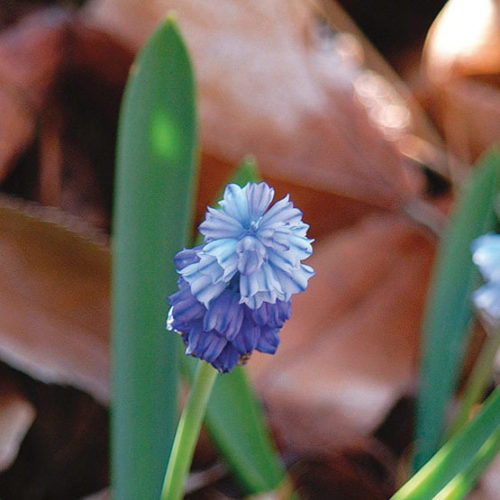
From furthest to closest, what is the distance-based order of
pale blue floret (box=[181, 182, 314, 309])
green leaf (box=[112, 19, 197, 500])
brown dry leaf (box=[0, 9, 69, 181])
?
Answer: brown dry leaf (box=[0, 9, 69, 181]), green leaf (box=[112, 19, 197, 500]), pale blue floret (box=[181, 182, 314, 309])

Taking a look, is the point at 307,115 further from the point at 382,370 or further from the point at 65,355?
the point at 65,355

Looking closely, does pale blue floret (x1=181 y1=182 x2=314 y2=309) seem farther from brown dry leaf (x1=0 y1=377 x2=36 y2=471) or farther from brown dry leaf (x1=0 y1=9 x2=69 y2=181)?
brown dry leaf (x1=0 y1=9 x2=69 y2=181)

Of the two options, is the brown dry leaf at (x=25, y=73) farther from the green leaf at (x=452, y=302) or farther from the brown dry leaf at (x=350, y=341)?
the green leaf at (x=452, y=302)

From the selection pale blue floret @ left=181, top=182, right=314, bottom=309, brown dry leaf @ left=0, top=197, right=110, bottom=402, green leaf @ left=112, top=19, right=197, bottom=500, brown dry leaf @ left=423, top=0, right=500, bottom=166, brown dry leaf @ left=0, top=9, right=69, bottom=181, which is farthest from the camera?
brown dry leaf @ left=423, top=0, right=500, bottom=166

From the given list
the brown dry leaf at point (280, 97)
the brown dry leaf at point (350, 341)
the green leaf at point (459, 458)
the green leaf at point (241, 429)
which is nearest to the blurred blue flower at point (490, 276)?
the green leaf at point (459, 458)

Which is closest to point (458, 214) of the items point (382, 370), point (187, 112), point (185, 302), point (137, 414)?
point (382, 370)

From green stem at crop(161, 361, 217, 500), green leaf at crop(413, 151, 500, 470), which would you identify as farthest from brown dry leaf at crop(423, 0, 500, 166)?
green stem at crop(161, 361, 217, 500)

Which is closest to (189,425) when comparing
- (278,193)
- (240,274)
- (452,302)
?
(240,274)
